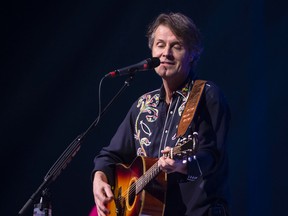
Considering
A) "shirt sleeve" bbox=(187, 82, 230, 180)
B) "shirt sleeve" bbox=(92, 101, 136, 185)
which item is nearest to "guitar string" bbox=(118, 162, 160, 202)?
"shirt sleeve" bbox=(187, 82, 230, 180)

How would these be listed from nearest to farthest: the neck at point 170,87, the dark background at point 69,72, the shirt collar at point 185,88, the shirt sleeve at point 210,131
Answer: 1. the shirt sleeve at point 210,131
2. the shirt collar at point 185,88
3. the neck at point 170,87
4. the dark background at point 69,72

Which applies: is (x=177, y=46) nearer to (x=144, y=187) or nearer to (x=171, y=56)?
(x=171, y=56)

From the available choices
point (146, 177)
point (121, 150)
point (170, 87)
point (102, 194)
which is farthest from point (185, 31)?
point (102, 194)

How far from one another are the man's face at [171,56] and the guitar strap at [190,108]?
204 mm

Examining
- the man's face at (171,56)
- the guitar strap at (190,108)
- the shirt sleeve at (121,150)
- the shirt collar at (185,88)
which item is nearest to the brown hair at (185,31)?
the man's face at (171,56)

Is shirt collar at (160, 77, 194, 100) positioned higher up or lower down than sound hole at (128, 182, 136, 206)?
higher up

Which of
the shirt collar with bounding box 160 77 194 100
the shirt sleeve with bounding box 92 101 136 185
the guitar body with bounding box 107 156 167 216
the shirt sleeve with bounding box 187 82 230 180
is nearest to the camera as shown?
the shirt sleeve with bounding box 187 82 230 180

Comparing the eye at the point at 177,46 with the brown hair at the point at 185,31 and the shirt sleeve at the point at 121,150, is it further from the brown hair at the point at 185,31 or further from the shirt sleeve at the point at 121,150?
the shirt sleeve at the point at 121,150

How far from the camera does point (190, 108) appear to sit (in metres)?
2.91

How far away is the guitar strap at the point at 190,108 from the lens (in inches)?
112

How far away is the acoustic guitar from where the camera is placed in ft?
7.98

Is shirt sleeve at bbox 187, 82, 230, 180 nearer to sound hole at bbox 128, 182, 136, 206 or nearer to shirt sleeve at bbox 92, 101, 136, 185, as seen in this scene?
sound hole at bbox 128, 182, 136, 206

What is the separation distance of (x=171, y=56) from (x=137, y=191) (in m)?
0.93

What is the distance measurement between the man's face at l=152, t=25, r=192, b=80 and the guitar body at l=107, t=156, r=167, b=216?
2.05 ft
